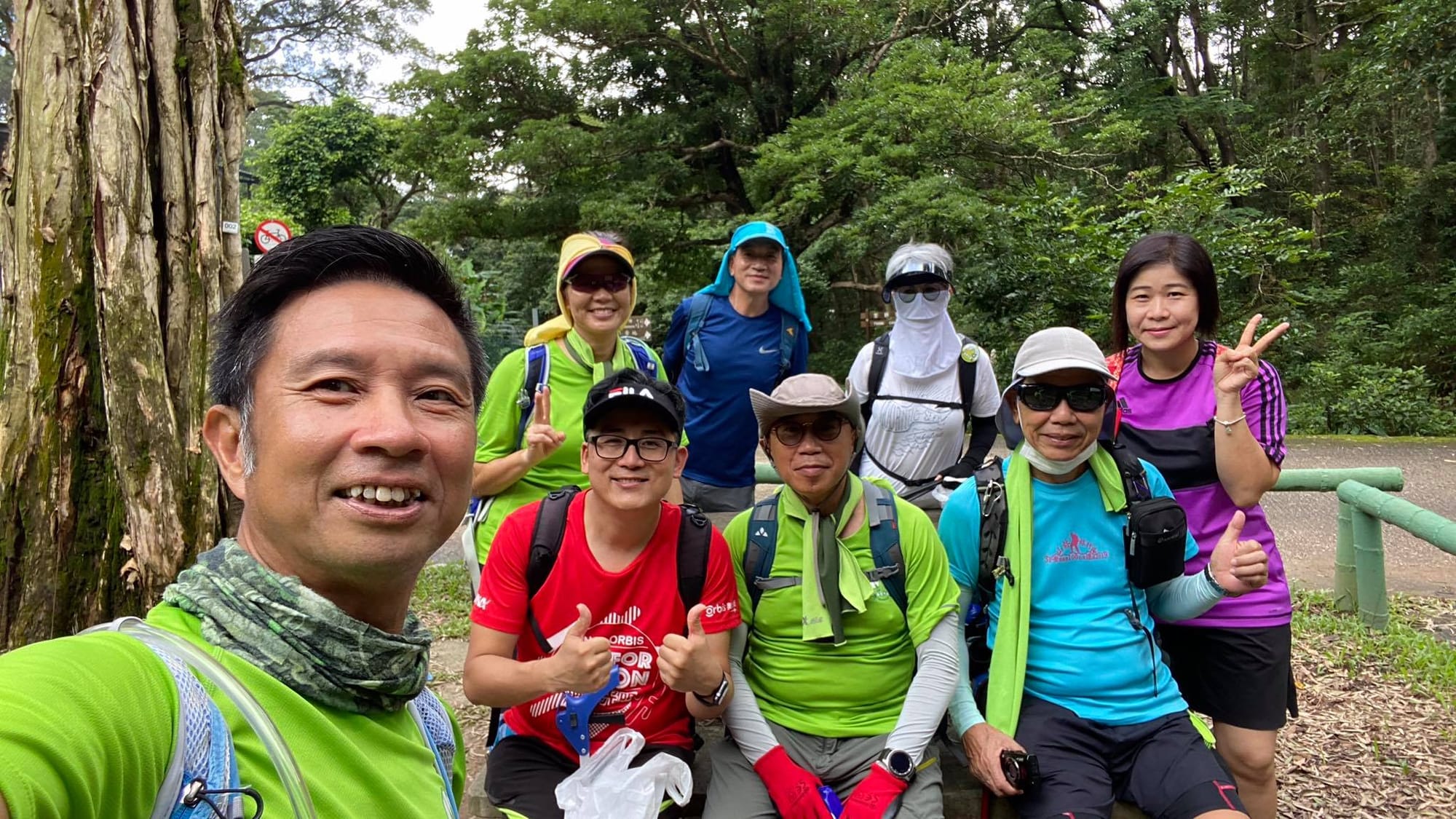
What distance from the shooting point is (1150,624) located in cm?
243

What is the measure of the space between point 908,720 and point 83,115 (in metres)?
2.91

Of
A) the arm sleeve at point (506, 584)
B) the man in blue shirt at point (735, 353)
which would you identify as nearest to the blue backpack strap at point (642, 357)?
the man in blue shirt at point (735, 353)

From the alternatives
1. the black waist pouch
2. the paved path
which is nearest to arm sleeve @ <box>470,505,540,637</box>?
the black waist pouch

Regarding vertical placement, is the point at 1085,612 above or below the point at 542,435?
below

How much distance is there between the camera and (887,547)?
2.50 meters

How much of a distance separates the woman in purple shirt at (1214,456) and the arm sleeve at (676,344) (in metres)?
1.86

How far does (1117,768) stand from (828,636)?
0.86 m

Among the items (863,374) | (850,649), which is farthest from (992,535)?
(863,374)

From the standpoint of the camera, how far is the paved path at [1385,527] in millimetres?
5770

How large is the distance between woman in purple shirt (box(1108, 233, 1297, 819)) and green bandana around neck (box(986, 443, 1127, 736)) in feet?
0.85

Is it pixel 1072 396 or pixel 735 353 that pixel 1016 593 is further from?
pixel 735 353

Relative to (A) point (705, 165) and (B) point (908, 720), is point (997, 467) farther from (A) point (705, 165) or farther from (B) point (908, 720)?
(A) point (705, 165)

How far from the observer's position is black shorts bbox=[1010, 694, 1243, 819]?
7.02 feet

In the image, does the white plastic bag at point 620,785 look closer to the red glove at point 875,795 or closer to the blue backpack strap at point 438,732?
the red glove at point 875,795
